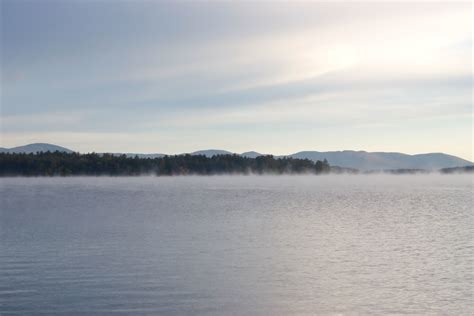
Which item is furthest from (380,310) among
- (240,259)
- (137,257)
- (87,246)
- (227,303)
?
(87,246)

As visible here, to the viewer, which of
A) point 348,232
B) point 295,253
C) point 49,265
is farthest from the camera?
point 348,232

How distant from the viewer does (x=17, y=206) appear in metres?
79.2

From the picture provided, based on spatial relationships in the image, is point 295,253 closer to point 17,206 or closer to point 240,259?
point 240,259

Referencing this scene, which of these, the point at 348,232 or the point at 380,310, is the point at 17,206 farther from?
the point at 380,310

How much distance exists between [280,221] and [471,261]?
90.1 feet

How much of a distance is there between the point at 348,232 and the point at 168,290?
2647 centimetres

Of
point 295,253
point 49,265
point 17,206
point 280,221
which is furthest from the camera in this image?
point 17,206

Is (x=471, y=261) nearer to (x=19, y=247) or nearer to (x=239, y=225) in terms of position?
(x=239, y=225)

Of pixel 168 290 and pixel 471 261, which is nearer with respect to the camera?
pixel 168 290

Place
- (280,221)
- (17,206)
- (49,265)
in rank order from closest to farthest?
(49,265), (280,221), (17,206)

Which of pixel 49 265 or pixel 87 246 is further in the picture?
pixel 87 246

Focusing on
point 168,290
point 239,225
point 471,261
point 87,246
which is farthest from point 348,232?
point 168,290

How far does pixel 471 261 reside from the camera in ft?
116

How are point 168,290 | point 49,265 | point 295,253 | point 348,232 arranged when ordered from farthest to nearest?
point 348,232
point 295,253
point 49,265
point 168,290
